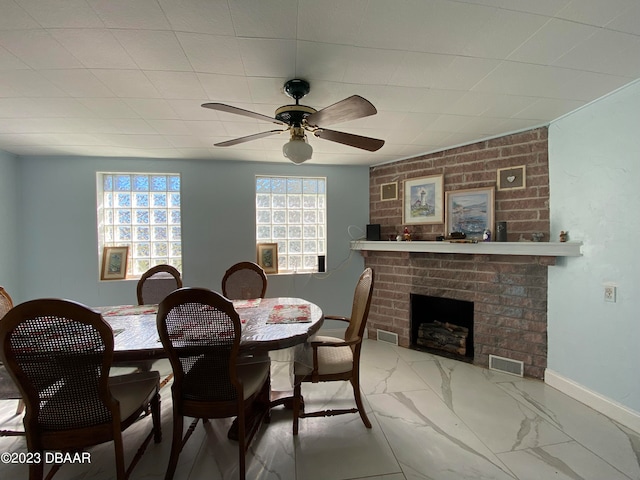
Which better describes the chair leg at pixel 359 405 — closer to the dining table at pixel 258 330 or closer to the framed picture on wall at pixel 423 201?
the dining table at pixel 258 330

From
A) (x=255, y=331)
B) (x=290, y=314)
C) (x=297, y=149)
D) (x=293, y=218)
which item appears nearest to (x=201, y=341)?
(x=255, y=331)

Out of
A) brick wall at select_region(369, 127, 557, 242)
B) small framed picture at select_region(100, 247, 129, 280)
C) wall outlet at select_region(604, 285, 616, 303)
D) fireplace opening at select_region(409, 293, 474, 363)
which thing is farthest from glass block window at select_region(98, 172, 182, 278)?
wall outlet at select_region(604, 285, 616, 303)

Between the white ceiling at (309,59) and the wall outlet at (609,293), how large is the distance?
138 cm

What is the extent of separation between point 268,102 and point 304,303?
1.60 meters

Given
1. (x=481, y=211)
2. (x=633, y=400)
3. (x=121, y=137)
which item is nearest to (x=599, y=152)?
(x=481, y=211)

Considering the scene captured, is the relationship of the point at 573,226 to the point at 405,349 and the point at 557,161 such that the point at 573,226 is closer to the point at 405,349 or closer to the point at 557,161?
the point at 557,161

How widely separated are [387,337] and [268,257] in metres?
1.86

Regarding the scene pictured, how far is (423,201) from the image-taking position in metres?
3.00

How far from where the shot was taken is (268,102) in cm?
182

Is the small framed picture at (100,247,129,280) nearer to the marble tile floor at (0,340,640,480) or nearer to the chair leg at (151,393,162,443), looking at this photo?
the marble tile floor at (0,340,640,480)

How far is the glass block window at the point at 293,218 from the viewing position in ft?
11.4

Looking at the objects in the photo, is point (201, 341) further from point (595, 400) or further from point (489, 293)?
point (595, 400)

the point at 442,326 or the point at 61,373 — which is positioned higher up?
the point at 61,373

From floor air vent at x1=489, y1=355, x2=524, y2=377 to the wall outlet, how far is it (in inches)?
37.2
